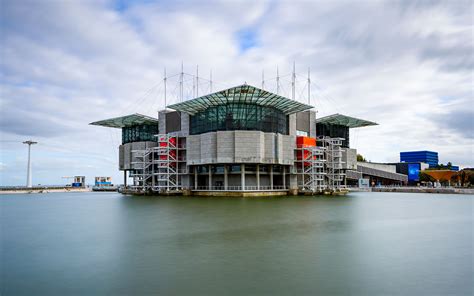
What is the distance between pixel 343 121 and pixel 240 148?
44.0m

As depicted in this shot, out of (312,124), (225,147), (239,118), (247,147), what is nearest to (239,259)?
(247,147)

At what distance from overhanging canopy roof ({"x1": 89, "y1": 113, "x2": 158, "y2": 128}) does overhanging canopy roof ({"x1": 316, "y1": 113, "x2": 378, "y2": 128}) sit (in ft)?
169

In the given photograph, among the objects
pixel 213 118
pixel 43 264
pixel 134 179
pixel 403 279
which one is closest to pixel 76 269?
pixel 43 264

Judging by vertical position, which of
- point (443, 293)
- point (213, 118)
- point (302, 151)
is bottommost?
point (443, 293)

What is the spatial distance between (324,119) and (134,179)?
202 ft

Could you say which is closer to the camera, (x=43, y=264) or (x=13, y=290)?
(x=13, y=290)

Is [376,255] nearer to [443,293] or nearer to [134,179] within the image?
[443,293]

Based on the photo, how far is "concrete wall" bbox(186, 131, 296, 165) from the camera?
3290 inches

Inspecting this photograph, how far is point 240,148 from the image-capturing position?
8344cm

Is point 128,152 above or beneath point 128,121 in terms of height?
beneath

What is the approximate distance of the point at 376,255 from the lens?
21203mm

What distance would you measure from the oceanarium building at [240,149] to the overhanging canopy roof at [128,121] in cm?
31

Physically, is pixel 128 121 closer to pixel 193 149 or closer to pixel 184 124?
pixel 184 124

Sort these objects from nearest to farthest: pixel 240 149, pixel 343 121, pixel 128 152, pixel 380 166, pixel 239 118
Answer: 1. pixel 240 149
2. pixel 239 118
3. pixel 343 121
4. pixel 128 152
5. pixel 380 166
